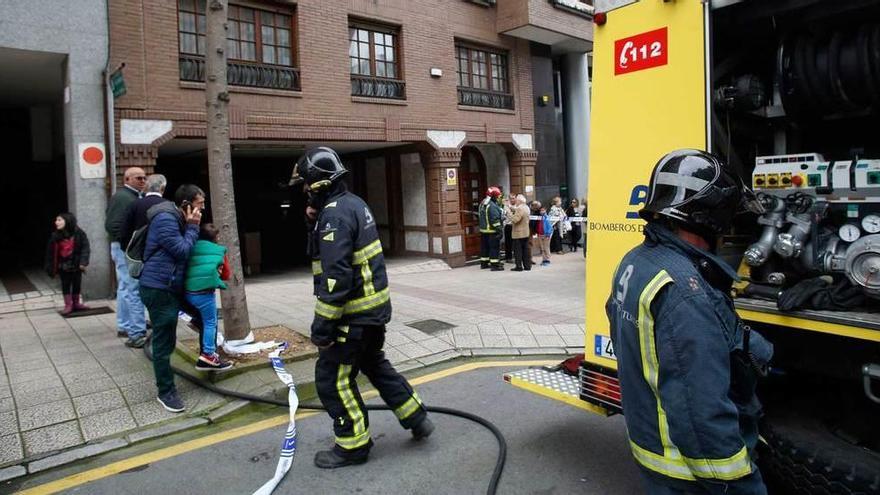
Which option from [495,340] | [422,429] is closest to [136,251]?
[422,429]

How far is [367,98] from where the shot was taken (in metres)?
13.1

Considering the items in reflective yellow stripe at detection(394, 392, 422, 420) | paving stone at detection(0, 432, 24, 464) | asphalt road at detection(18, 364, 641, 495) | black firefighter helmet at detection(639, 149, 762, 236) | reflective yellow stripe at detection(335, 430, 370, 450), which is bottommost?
asphalt road at detection(18, 364, 641, 495)

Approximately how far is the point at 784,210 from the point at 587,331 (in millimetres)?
1209

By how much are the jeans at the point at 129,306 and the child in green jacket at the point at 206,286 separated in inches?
60.4

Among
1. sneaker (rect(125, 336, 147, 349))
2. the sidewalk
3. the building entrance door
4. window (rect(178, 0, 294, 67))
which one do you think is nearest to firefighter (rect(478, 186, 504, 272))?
the sidewalk

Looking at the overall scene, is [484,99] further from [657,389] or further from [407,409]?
[657,389]

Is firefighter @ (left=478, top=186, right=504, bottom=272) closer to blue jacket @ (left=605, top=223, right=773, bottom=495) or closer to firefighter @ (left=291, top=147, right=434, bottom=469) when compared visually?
firefighter @ (left=291, top=147, right=434, bottom=469)

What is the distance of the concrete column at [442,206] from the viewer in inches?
577

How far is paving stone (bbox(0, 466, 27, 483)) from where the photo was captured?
3.73m

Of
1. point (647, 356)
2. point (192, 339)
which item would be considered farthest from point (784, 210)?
point (192, 339)

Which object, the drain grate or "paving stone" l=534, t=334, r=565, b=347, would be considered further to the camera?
the drain grate

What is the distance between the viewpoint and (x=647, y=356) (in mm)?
1916

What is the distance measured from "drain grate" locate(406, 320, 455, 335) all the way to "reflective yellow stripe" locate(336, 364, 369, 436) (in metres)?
3.44

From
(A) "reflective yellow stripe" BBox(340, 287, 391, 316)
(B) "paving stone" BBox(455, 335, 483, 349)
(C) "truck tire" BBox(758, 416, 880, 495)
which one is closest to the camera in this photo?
(C) "truck tire" BBox(758, 416, 880, 495)
